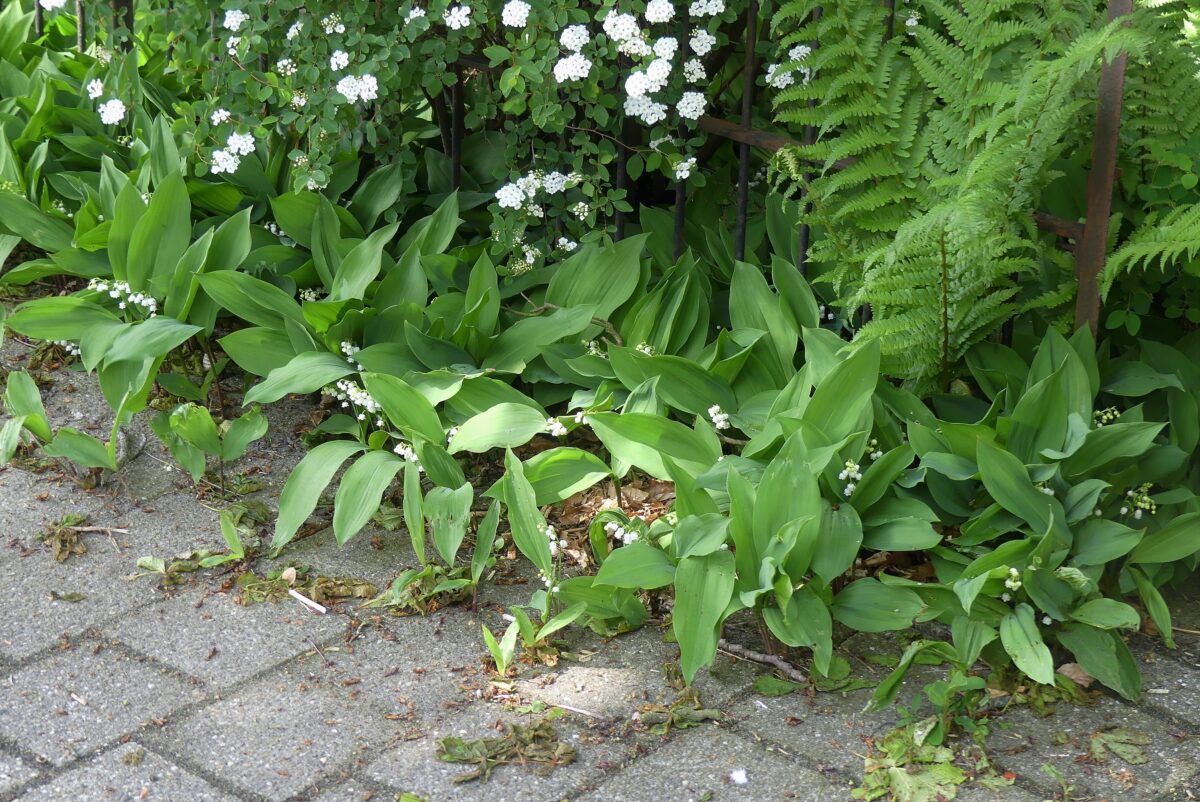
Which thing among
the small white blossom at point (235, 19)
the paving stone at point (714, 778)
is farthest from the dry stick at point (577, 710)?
the small white blossom at point (235, 19)

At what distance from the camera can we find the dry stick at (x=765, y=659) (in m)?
2.35

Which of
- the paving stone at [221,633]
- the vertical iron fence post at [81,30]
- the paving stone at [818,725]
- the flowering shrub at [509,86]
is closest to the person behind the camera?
the paving stone at [818,725]

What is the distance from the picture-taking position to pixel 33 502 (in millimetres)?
2975

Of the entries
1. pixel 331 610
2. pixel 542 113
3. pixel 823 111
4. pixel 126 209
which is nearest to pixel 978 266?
pixel 823 111

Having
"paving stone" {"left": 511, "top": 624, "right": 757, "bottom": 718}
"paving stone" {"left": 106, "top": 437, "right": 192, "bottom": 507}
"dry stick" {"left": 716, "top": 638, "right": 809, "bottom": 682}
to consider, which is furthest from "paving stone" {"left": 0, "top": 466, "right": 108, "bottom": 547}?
"dry stick" {"left": 716, "top": 638, "right": 809, "bottom": 682}

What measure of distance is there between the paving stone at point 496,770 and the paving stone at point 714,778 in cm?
4

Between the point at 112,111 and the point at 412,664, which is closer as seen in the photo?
the point at 412,664

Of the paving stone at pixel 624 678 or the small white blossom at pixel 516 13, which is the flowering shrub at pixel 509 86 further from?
the paving stone at pixel 624 678

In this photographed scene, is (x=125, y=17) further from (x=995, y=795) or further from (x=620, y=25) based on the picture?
(x=995, y=795)

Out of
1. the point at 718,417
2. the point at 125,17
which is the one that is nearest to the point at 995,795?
the point at 718,417

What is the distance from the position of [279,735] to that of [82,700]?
0.41 m

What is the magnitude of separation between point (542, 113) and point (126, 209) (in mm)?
1132

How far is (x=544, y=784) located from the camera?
6.86 feet

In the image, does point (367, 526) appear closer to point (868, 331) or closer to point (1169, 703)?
point (868, 331)
